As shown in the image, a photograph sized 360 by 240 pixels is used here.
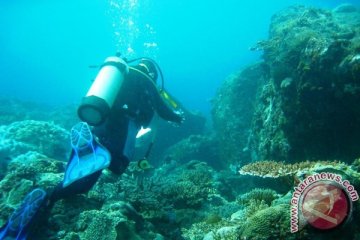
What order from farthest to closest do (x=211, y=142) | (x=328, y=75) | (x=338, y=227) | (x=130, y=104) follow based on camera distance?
1. (x=211, y=142)
2. (x=328, y=75)
3. (x=130, y=104)
4. (x=338, y=227)

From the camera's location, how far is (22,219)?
14.4ft

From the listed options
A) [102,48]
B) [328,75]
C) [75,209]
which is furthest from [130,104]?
[102,48]

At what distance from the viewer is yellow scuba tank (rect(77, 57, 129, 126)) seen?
16.9 ft

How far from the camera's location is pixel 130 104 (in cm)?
597

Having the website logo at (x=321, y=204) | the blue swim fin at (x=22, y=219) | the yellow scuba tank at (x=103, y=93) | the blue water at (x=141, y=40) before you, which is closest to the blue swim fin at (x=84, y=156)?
the yellow scuba tank at (x=103, y=93)

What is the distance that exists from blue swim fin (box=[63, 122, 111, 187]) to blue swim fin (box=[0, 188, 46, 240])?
45cm

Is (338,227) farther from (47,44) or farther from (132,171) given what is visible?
(47,44)

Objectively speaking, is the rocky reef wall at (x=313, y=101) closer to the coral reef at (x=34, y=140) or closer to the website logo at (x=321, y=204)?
the website logo at (x=321, y=204)

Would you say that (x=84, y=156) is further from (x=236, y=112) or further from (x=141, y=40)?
(x=141, y=40)

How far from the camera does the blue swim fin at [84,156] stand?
479 cm

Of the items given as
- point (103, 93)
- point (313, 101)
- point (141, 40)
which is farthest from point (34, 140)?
point (141, 40)

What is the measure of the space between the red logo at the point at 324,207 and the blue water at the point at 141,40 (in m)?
56.0

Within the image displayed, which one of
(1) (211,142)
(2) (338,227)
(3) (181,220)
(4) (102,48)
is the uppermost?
(4) (102,48)

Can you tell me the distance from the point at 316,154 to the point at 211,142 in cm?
830
